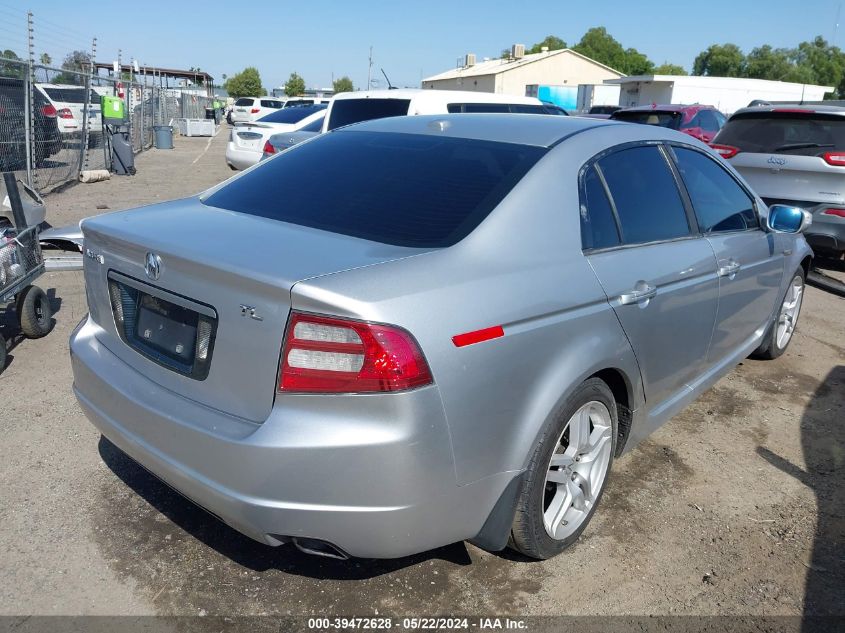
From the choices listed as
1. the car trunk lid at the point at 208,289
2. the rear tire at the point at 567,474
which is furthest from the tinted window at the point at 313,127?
the rear tire at the point at 567,474

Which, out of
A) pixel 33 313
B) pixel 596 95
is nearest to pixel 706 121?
pixel 33 313

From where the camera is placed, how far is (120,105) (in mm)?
15445

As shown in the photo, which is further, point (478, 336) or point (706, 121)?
point (706, 121)

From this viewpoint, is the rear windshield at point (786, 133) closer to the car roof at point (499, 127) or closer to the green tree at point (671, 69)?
the car roof at point (499, 127)

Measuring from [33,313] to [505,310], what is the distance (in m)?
4.00

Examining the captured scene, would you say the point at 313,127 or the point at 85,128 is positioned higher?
the point at 313,127

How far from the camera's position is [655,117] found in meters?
12.3

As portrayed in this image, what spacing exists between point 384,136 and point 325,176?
1.41ft

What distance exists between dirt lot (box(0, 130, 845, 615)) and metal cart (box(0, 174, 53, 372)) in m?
0.77

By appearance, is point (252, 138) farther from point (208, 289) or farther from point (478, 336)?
point (478, 336)

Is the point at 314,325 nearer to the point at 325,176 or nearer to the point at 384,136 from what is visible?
the point at 325,176

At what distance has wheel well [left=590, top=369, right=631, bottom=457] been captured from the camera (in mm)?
2986

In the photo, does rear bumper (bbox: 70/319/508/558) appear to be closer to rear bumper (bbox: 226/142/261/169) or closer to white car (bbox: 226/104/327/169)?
white car (bbox: 226/104/327/169)

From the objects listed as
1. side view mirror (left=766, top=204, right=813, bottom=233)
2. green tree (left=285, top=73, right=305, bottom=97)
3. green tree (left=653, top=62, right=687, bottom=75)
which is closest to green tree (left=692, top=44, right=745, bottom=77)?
green tree (left=653, top=62, right=687, bottom=75)
